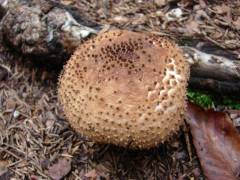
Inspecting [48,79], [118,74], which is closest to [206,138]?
[118,74]

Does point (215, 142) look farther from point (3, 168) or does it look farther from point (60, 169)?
point (3, 168)

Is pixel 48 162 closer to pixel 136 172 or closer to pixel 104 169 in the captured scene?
pixel 104 169

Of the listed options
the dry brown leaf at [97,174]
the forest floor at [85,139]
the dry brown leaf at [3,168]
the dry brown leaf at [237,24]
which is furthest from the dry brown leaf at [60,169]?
the dry brown leaf at [237,24]

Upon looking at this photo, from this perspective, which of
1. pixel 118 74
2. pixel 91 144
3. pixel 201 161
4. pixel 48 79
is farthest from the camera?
pixel 48 79

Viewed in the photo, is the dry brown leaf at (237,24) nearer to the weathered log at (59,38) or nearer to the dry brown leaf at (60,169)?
the weathered log at (59,38)

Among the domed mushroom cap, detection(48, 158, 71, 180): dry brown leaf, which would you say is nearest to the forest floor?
detection(48, 158, 71, 180): dry brown leaf

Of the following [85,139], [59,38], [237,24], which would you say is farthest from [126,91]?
[237,24]
